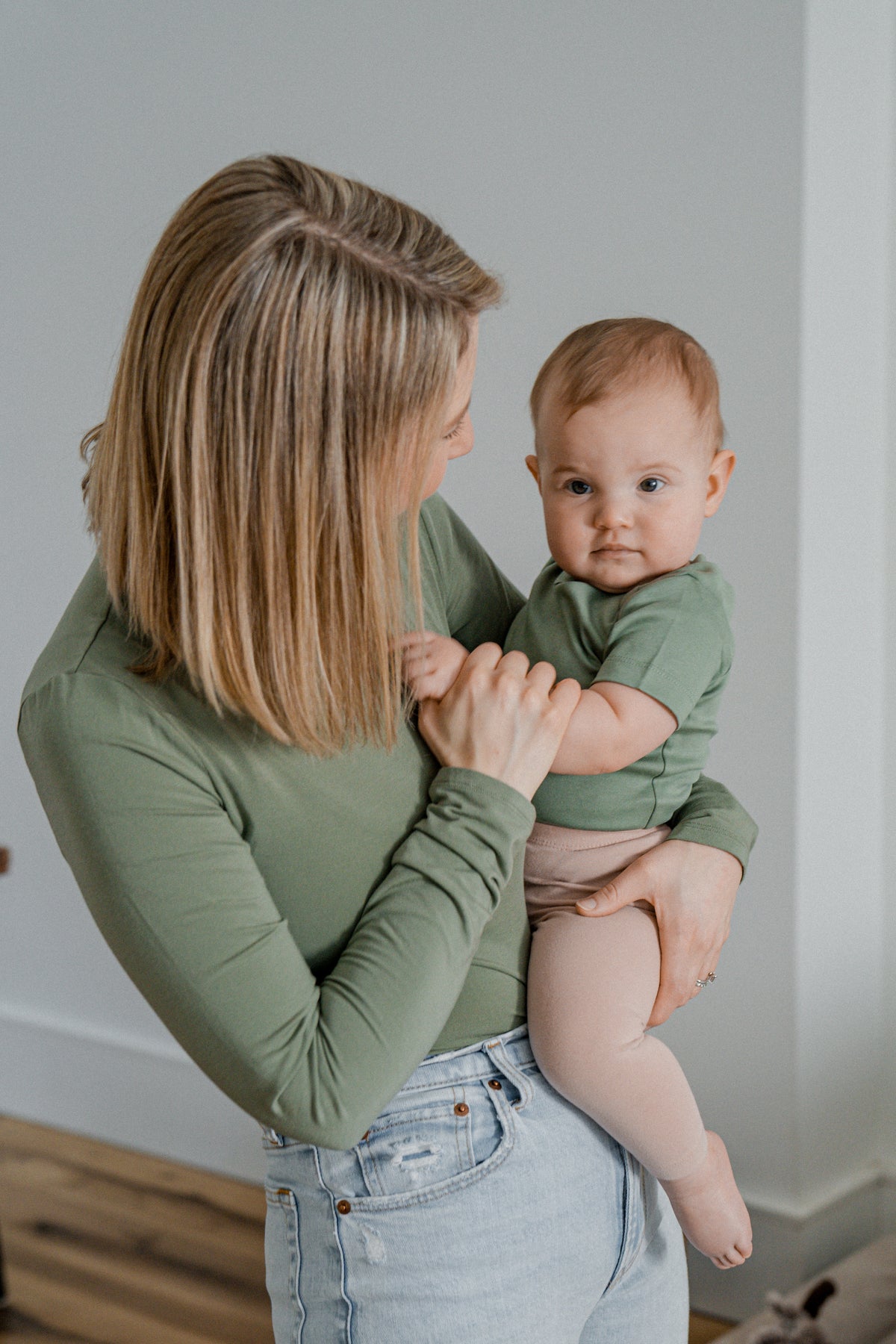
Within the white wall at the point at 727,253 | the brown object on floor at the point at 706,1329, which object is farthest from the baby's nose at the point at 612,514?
the brown object on floor at the point at 706,1329

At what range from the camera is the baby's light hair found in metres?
1.10

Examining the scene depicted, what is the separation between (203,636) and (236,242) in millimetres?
251

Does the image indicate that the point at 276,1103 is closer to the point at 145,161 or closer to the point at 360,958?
the point at 360,958

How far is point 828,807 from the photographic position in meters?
2.08

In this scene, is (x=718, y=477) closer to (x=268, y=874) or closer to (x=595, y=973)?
(x=595, y=973)

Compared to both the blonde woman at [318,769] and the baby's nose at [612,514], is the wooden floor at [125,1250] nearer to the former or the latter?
the blonde woman at [318,769]

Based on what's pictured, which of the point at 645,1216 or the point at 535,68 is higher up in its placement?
the point at 535,68

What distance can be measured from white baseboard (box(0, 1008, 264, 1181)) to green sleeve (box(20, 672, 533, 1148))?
2.10m

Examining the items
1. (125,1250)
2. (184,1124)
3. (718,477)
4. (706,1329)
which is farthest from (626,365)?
(184,1124)

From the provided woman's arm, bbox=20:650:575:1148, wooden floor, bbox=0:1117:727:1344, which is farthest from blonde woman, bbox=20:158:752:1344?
wooden floor, bbox=0:1117:727:1344

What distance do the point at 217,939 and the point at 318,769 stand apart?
0.47 ft

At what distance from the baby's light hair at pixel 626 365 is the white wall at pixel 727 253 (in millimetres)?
877

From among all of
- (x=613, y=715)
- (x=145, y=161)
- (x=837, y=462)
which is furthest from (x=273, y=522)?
(x=145, y=161)

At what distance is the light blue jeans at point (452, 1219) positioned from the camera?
2.79 feet
